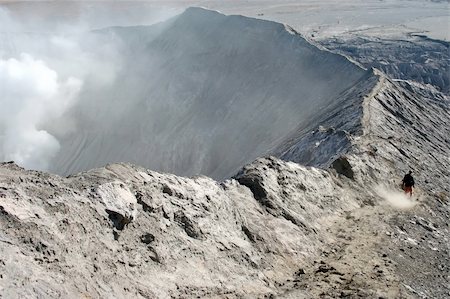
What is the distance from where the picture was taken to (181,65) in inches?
2170

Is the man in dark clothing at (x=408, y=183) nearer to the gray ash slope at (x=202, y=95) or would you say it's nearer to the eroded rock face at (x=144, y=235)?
the eroded rock face at (x=144, y=235)

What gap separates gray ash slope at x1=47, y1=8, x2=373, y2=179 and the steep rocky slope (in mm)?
14023

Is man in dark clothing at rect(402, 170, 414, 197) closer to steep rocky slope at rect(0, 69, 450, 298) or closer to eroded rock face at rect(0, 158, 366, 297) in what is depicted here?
steep rocky slope at rect(0, 69, 450, 298)

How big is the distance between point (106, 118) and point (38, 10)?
111051mm

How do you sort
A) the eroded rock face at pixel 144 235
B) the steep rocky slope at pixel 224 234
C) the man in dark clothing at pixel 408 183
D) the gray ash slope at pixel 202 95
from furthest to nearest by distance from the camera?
1. the gray ash slope at pixel 202 95
2. the man in dark clothing at pixel 408 183
3. the steep rocky slope at pixel 224 234
4. the eroded rock face at pixel 144 235

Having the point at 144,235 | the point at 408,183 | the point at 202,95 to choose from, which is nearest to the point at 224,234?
the point at 144,235

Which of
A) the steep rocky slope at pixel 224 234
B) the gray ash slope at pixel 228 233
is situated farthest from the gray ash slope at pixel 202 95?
the steep rocky slope at pixel 224 234

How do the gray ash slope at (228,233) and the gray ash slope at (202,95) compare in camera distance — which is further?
the gray ash slope at (202,95)

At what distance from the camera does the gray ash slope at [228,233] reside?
30.5 ft

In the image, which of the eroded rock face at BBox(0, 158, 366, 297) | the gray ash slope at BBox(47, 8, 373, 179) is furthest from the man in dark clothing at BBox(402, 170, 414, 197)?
the gray ash slope at BBox(47, 8, 373, 179)

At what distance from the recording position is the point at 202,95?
50.0 meters

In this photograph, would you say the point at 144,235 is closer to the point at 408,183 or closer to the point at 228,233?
the point at 228,233

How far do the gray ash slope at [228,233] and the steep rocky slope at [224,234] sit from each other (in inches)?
1.2

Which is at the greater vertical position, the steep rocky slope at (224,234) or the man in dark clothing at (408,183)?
the man in dark clothing at (408,183)
